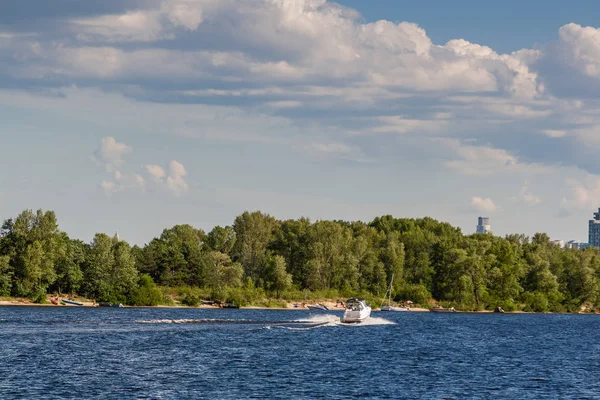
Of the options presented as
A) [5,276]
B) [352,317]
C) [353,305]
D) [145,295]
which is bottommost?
[352,317]

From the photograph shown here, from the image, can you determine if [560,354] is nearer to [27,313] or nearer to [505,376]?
[505,376]

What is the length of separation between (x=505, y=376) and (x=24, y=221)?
126717 mm

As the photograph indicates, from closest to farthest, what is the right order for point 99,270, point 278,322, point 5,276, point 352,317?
point 278,322 < point 352,317 < point 5,276 < point 99,270

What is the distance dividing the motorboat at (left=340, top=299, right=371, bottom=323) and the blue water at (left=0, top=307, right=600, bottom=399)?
7.40 meters

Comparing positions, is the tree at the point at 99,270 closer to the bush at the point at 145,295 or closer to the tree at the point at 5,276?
the bush at the point at 145,295

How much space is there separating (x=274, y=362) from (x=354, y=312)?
5947 cm

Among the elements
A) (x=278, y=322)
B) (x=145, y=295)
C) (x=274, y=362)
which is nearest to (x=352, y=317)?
(x=278, y=322)

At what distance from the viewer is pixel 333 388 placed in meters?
64.5

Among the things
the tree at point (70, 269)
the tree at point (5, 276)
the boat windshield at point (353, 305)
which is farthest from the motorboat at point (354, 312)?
the tree at point (5, 276)

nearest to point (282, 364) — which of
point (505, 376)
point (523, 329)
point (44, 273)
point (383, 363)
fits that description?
point (383, 363)

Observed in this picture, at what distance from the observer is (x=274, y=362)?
260 ft

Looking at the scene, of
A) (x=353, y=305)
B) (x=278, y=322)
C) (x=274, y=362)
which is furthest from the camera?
(x=353, y=305)

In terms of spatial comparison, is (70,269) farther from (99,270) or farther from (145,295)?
(145,295)

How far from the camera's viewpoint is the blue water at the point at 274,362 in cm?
6259
